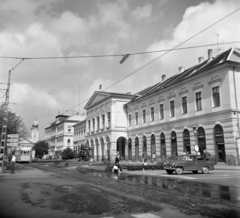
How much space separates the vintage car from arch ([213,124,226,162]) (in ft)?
30.0

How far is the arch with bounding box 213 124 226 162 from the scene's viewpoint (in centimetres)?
3077

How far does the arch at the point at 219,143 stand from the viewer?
1211 inches

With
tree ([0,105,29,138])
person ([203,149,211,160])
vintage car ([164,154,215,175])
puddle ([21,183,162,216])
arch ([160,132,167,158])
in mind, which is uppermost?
tree ([0,105,29,138])

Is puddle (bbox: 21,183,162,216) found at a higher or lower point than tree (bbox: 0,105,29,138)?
lower

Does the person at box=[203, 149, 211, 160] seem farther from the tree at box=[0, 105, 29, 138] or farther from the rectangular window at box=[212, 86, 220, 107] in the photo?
the tree at box=[0, 105, 29, 138]

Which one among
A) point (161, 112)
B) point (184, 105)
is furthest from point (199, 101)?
point (161, 112)

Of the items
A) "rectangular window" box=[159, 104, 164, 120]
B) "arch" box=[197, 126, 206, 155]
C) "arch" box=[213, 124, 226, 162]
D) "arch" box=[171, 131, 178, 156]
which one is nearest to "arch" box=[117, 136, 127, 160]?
"rectangular window" box=[159, 104, 164, 120]

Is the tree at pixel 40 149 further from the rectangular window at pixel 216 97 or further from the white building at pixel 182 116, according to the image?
the rectangular window at pixel 216 97

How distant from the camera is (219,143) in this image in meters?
31.3

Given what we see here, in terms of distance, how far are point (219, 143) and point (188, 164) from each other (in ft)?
A: 36.5

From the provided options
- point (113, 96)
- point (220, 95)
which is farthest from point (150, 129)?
point (220, 95)

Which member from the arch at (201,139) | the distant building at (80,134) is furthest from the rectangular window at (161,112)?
the distant building at (80,134)

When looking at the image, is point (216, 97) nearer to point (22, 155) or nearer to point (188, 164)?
point (188, 164)

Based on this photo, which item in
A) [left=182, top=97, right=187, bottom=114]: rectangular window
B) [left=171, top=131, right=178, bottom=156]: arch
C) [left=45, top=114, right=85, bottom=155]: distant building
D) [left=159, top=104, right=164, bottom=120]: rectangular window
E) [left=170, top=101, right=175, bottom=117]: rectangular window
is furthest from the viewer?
[left=45, top=114, right=85, bottom=155]: distant building
